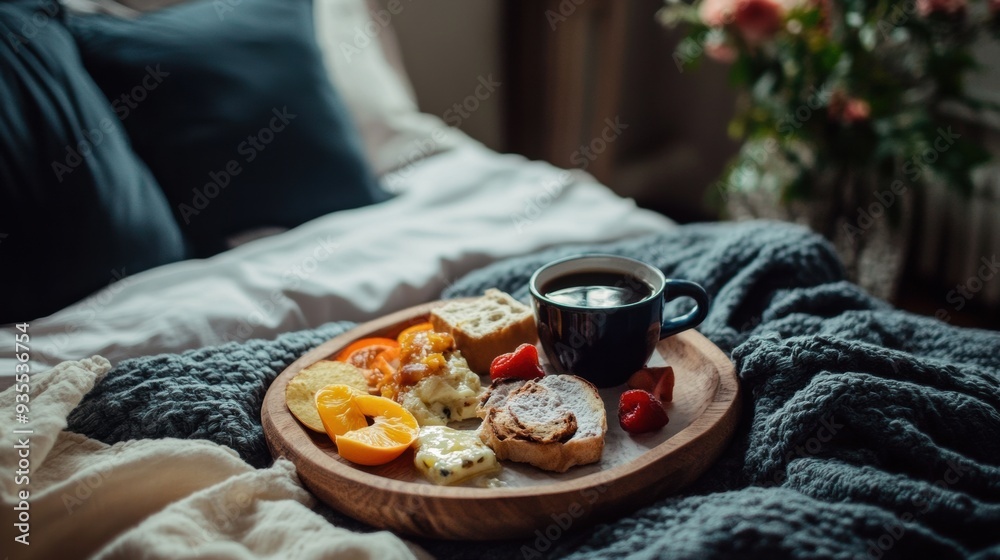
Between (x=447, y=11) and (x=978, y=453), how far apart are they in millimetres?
2109

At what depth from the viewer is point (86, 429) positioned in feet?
3.07

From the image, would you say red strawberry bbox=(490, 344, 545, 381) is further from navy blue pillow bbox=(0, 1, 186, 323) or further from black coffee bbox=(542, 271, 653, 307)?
navy blue pillow bbox=(0, 1, 186, 323)

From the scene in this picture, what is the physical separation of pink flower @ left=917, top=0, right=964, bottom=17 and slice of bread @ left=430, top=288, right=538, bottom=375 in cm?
147

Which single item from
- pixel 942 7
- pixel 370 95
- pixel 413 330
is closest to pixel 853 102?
pixel 942 7

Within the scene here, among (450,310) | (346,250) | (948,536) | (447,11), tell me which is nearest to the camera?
(948,536)

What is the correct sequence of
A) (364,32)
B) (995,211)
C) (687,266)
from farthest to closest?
(995,211) < (364,32) < (687,266)

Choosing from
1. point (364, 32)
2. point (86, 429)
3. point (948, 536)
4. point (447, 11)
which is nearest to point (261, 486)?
point (86, 429)

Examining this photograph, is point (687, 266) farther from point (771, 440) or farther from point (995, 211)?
point (995, 211)

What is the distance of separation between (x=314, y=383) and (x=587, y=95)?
2.03m

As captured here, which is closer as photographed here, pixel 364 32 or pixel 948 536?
pixel 948 536

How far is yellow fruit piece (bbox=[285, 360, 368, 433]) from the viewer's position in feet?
3.11

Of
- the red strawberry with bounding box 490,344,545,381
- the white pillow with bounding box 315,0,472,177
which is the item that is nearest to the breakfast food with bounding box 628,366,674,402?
the red strawberry with bounding box 490,344,545,381

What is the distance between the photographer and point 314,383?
3.26 ft

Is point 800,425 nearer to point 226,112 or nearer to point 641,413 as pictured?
point 641,413
